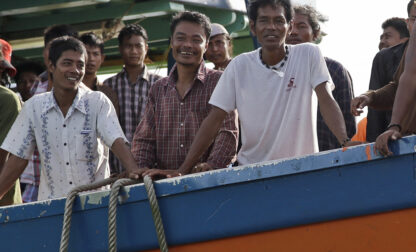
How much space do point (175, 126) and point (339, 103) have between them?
3.87ft

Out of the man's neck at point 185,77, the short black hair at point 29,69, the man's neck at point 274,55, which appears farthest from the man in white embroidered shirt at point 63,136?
the short black hair at point 29,69

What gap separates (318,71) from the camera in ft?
16.0

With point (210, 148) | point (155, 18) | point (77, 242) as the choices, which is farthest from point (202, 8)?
point (77, 242)

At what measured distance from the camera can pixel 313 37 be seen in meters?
6.63

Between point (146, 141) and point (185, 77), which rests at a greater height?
point (185, 77)

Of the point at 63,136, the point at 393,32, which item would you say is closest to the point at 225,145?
the point at 63,136

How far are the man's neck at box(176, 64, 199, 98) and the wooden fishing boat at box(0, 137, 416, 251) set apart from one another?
1064mm

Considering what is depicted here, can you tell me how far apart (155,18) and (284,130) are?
4.34 m

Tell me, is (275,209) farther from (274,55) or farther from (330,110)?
(274,55)

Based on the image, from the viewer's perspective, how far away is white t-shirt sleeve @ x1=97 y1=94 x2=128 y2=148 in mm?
5277

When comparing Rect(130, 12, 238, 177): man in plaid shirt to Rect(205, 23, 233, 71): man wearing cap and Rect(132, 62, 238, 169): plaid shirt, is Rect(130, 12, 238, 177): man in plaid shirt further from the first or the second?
Rect(205, 23, 233, 71): man wearing cap

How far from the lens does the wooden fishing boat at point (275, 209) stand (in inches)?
160

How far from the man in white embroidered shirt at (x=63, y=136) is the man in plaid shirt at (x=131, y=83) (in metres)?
0.84

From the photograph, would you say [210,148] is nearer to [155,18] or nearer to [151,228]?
[151,228]
